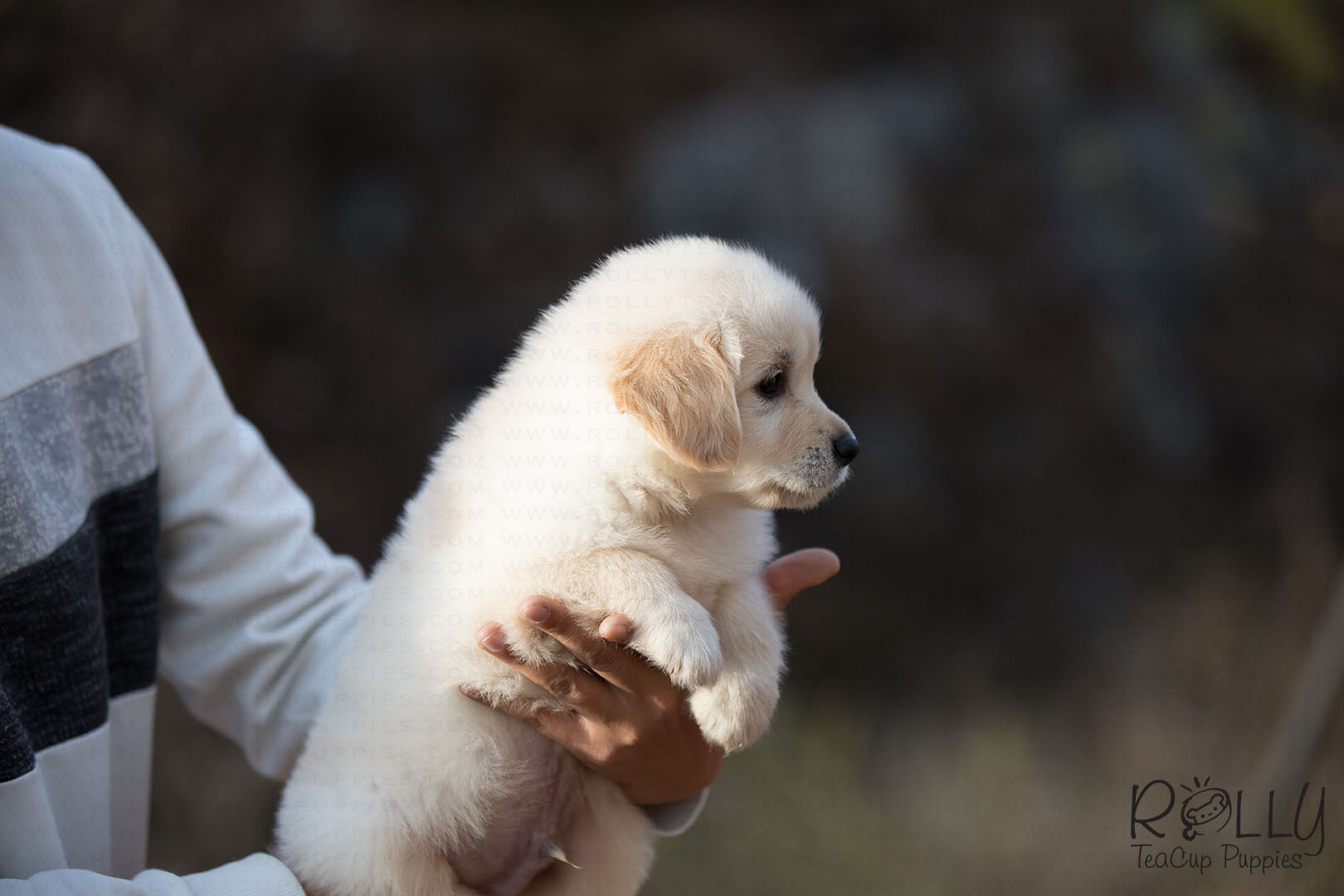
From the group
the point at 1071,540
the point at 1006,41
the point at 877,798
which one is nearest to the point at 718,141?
the point at 1006,41

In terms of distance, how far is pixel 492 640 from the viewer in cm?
151

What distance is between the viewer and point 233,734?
2023 millimetres

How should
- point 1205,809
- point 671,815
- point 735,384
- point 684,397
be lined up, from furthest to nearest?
point 1205,809
point 671,815
point 735,384
point 684,397

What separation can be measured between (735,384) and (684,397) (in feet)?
0.48

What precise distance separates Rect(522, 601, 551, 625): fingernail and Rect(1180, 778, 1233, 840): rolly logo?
3.44m

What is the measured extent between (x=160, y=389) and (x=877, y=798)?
381 centimetres

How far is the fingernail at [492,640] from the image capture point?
1510 millimetres

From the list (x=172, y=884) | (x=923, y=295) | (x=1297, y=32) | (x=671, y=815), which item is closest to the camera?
(x=172, y=884)

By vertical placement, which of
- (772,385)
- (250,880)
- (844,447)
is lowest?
(250,880)

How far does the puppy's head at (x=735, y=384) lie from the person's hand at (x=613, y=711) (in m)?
0.32

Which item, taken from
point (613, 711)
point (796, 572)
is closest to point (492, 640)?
point (613, 711)

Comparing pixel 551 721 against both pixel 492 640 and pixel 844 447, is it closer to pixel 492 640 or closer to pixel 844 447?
pixel 492 640

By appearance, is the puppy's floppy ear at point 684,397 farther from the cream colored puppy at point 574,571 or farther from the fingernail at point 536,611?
the fingernail at point 536,611

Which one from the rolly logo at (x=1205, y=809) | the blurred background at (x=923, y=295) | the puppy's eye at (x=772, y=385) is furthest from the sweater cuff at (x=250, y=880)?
the rolly logo at (x=1205, y=809)
